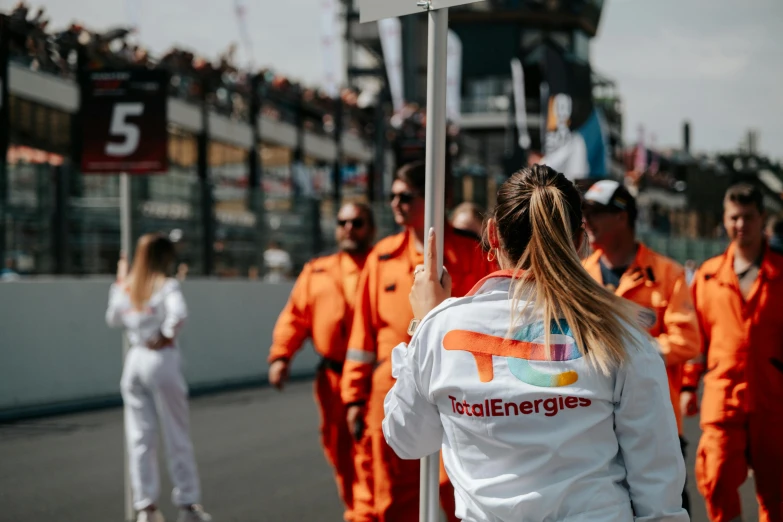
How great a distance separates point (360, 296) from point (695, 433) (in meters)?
6.51

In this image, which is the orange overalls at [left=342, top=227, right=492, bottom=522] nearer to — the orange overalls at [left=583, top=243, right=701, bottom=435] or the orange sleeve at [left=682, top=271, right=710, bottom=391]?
the orange overalls at [left=583, top=243, right=701, bottom=435]

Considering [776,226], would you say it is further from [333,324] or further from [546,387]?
[546,387]

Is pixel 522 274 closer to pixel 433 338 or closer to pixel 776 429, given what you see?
pixel 433 338

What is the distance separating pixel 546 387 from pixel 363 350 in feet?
8.75

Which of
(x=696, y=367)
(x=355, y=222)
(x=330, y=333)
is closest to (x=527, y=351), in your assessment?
(x=696, y=367)

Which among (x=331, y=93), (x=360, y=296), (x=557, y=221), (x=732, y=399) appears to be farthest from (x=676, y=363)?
(x=331, y=93)

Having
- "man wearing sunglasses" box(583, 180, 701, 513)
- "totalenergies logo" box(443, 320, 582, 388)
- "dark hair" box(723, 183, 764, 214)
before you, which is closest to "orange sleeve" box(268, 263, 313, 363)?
"man wearing sunglasses" box(583, 180, 701, 513)

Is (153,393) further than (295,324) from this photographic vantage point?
Yes

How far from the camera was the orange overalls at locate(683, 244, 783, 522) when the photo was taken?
533 cm

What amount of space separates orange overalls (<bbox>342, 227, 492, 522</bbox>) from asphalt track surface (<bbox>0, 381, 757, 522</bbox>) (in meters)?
2.14

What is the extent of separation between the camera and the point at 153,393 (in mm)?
6957

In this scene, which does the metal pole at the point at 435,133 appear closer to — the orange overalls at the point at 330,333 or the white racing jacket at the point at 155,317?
the orange overalls at the point at 330,333

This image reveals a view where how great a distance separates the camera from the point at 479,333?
2.54 metres

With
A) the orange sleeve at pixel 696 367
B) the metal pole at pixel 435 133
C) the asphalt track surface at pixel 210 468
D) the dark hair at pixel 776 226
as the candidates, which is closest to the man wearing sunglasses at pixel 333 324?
the asphalt track surface at pixel 210 468
